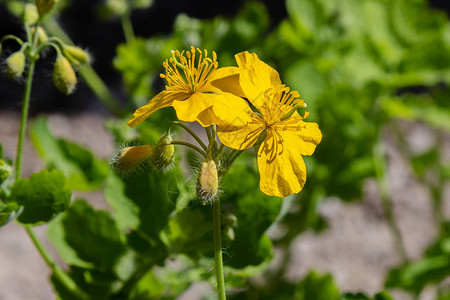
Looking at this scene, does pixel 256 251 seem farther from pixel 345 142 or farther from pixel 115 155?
pixel 345 142

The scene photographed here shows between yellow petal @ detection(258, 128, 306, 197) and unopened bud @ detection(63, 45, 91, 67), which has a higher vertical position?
unopened bud @ detection(63, 45, 91, 67)

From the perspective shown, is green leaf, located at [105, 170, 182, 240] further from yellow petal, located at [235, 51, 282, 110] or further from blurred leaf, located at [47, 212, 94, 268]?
yellow petal, located at [235, 51, 282, 110]

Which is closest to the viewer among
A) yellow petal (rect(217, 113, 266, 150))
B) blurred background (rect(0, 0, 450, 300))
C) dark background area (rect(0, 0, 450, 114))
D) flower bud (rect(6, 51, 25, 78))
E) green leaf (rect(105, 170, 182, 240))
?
yellow petal (rect(217, 113, 266, 150))

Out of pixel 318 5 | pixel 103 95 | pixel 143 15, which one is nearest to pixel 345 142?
pixel 318 5

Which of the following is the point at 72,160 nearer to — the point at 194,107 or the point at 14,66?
the point at 14,66

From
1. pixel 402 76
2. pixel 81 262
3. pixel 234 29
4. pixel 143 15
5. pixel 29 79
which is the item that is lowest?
pixel 81 262

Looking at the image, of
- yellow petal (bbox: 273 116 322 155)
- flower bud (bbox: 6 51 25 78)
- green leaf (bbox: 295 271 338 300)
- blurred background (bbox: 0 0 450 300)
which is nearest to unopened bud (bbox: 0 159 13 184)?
flower bud (bbox: 6 51 25 78)
